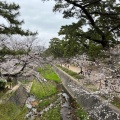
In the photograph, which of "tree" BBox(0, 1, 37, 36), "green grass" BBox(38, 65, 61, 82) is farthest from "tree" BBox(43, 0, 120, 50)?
"green grass" BBox(38, 65, 61, 82)

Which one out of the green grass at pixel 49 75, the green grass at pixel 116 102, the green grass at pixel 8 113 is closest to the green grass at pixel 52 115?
the green grass at pixel 8 113

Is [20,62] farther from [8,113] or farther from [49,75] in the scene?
[49,75]

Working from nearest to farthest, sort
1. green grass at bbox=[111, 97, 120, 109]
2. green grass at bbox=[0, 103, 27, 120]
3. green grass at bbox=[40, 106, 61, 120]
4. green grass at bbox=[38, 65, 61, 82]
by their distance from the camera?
green grass at bbox=[111, 97, 120, 109] → green grass at bbox=[0, 103, 27, 120] → green grass at bbox=[40, 106, 61, 120] → green grass at bbox=[38, 65, 61, 82]

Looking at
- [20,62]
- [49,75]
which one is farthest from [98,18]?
[49,75]

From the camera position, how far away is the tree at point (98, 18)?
18.8 meters

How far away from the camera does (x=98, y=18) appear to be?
22750 mm

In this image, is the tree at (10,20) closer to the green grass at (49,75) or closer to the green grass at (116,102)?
the green grass at (116,102)

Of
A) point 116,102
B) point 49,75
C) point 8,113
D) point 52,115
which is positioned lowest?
point 52,115

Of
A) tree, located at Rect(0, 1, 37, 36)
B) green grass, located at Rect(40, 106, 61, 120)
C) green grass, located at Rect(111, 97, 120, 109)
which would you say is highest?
tree, located at Rect(0, 1, 37, 36)

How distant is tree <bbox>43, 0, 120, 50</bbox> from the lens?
1880 centimetres

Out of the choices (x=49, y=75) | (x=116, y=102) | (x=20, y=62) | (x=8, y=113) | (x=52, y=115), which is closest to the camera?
(x=116, y=102)

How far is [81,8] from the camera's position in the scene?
19.0 metres

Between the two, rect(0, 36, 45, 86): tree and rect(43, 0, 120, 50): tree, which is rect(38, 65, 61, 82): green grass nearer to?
rect(0, 36, 45, 86): tree

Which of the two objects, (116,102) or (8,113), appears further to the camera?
(8,113)
